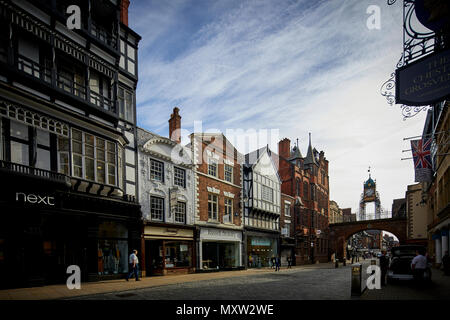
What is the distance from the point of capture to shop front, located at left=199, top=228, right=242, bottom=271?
80.8 feet

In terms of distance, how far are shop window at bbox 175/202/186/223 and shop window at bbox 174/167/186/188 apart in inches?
55.7

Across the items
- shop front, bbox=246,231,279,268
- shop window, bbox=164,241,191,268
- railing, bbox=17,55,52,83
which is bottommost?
shop front, bbox=246,231,279,268

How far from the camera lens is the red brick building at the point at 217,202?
24.5m

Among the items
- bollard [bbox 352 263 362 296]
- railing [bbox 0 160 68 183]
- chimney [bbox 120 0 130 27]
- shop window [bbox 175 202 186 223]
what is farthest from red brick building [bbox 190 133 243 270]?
bollard [bbox 352 263 362 296]

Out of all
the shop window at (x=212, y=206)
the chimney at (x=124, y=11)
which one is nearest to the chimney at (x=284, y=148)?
the shop window at (x=212, y=206)

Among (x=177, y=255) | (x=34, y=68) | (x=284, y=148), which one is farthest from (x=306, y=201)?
(x=34, y=68)

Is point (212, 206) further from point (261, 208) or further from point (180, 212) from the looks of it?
point (261, 208)

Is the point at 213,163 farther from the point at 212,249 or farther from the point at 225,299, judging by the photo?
the point at 225,299

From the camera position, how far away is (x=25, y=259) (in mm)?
13078

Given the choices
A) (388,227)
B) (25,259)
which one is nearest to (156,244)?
(25,259)

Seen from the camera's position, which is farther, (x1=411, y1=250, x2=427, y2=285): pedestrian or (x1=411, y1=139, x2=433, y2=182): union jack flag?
(x1=411, y1=139, x2=433, y2=182): union jack flag

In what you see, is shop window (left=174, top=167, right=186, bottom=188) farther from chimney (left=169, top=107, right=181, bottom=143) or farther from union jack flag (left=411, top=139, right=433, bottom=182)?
union jack flag (left=411, top=139, right=433, bottom=182)

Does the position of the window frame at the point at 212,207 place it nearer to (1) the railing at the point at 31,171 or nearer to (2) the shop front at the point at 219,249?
(2) the shop front at the point at 219,249
